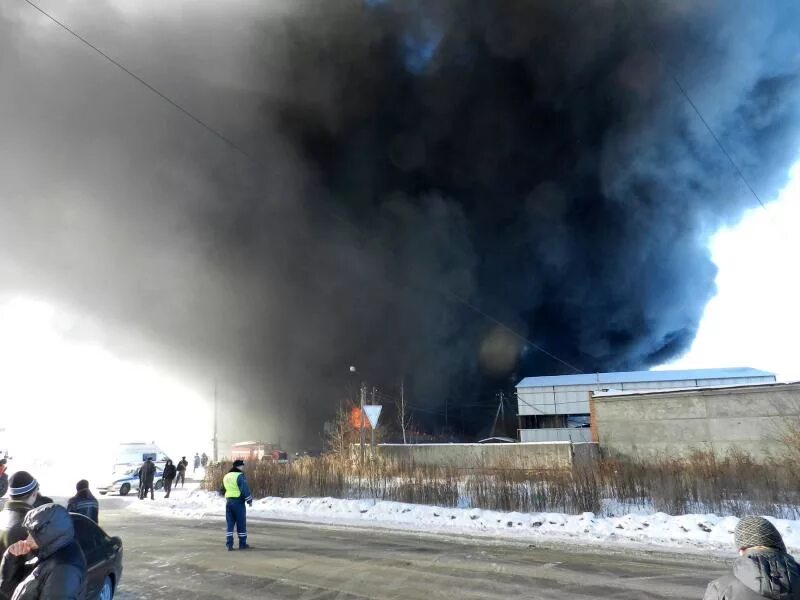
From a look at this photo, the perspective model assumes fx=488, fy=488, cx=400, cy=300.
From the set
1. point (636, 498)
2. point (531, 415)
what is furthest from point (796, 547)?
point (531, 415)

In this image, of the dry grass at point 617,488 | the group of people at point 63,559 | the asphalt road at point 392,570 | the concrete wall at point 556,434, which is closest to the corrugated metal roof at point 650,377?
the concrete wall at point 556,434

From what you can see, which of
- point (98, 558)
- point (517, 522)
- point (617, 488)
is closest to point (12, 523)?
point (98, 558)

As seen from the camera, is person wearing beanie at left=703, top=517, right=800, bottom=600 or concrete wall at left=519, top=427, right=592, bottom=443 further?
concrete wall at left=519, top=427, right=592, bottom=443

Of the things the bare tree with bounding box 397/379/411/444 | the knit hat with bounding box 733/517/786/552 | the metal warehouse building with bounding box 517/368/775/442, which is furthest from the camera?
the metal warehouse building with bounding box 517/368/775/442

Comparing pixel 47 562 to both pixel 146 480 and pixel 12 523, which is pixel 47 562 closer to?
pixel 12 523

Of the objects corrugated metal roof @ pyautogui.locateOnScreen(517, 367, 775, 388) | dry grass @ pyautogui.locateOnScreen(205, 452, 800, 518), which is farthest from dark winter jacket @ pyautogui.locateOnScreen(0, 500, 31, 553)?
corrugated metal roof @ pyautogui.locateOnScreen(517, 367, 775, 388)

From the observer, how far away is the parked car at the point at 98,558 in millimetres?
4457

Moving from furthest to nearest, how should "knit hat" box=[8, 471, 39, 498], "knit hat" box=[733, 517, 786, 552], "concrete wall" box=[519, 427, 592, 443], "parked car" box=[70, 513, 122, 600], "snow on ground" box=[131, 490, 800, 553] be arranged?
"concrete wall" box=[519, 427, 592, 443] < "snow on ground" box=[131, 490, 800, 553] < "parked car" box=[70, 513, 122, 600] < "knit hat" box=[8, 471, 39, 498] < "knit hat" box=[733, 517, 786, 552]

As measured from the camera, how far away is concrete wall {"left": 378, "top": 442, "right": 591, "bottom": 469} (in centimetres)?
2156

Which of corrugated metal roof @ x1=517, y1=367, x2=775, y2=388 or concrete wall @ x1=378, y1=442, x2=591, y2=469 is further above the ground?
corrugated metal roof @ x1=517, y1=367, x2=775, y2=388

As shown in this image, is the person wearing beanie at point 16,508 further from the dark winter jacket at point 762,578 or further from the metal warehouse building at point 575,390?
the metal warehouse building at point 575,390

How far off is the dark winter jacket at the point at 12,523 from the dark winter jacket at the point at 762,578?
4.32m

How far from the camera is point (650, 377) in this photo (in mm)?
42344

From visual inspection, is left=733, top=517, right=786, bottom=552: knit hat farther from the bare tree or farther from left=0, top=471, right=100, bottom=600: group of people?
the bare tree
